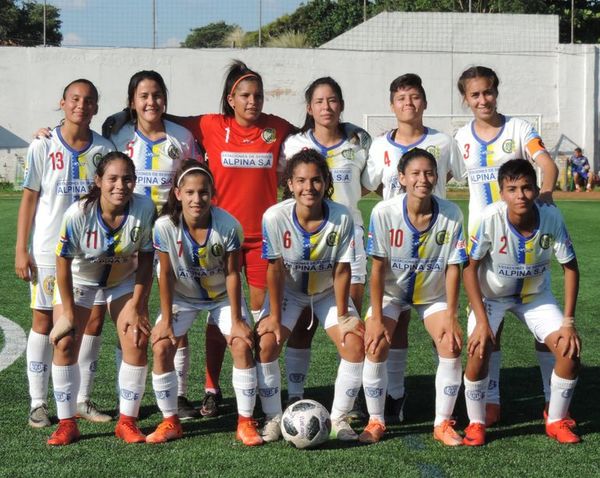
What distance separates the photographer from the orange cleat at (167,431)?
472cm

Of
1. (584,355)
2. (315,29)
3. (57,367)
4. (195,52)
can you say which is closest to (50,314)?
(57,367)

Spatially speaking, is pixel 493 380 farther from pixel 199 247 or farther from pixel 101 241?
pixel 101 241

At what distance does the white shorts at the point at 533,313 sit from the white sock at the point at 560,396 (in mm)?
226

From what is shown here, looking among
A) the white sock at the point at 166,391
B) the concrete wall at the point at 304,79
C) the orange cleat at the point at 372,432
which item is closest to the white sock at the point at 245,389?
the white sock at the point at 166,391

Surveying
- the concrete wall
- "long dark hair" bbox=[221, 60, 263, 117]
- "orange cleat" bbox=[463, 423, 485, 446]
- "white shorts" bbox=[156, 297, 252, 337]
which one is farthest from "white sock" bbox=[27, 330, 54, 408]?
the concrete wall

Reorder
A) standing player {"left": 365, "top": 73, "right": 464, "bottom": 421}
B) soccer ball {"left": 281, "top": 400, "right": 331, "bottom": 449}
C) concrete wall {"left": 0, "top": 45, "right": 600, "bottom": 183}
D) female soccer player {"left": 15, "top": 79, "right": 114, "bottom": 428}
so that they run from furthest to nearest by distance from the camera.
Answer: concrete wall {"left": 0, "top": 45, "right": 600, "bottom": 183} → standing player {"left": 365, "top": 73, "right": 464, "bottom": 421} → female soccer player {"left": 15, "top": 79, "right": 114, "bottom": 428} → soccer ball {"left": 281, "top": 400, "right": 331, "bottom": 449}

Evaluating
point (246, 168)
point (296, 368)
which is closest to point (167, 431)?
point (296, 368)

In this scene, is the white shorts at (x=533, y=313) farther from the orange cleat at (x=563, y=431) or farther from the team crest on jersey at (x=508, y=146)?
the team crest on jersey at (x=508, y=146)

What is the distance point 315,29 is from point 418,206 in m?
34.9

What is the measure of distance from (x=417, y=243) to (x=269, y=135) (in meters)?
1.20

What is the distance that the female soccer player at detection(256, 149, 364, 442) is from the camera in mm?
4863

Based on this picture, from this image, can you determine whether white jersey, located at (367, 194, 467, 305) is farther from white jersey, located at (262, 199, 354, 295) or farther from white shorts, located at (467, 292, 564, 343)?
white shorts, located at (467, 292, 564, 343)

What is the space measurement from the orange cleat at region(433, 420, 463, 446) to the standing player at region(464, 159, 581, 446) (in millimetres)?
61

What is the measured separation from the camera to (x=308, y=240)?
493cm
